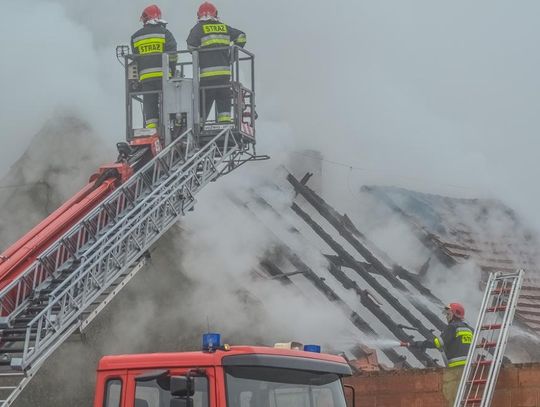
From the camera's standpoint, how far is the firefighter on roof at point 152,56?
13.0 metres

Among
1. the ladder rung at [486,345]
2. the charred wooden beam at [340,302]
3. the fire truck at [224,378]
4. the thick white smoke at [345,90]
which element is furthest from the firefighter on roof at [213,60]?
the fire truck at [224,378]

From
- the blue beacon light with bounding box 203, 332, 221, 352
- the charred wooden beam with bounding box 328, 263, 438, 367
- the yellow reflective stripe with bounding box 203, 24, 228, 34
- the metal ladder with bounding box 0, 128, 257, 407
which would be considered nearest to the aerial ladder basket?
the metal ladder with bounding box 0, 128, 257, 407

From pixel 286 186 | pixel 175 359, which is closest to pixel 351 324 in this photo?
pixel 286 186

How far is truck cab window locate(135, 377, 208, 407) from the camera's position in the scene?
19.0ft

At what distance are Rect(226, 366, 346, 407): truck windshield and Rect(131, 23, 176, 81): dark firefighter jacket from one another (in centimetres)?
734

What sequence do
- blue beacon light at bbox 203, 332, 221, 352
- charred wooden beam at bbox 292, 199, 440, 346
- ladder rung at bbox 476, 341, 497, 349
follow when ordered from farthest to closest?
charred wooden beam at bbox 292, 199, 440, 346, ladder rung at bbox 476, 341, 497, 349, blue beacon light at bbox 203, 332, 221, 352

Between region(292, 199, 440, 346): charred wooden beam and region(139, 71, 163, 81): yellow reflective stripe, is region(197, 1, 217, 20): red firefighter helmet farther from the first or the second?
region(292, 199, 440, 346): charred wooden beam

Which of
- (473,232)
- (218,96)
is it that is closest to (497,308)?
(218,96)

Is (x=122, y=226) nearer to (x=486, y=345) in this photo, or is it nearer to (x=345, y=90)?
(x=486, y=345)

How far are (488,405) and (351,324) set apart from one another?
16.5 ft

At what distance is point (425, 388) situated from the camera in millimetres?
9234

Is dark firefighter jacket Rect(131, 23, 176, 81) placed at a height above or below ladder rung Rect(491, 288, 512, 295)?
above

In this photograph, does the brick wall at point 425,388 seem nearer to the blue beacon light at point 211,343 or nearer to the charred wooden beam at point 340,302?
the charred wooden beam at point 340,302

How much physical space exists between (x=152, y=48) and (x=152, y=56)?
A: 10 cm
